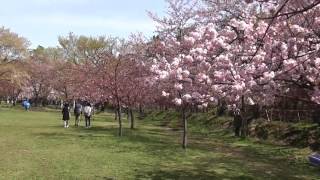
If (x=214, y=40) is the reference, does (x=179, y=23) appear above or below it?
above

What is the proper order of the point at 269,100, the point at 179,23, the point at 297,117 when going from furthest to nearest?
the point at 297,117 → the point at 179,23 → the point at 269,100

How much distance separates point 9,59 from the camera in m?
79.2

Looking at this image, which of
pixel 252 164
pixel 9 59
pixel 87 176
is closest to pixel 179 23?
pixel 252 164

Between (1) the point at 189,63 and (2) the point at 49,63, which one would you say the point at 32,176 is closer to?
(1) the point at 189,63

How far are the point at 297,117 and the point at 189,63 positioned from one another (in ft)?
73.7

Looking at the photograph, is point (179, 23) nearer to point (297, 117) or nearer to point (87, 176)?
point (297, 117)

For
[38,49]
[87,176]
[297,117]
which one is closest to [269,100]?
[87,176]

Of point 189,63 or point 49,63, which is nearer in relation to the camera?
point 189,63

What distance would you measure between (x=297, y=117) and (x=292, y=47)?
23861 mm

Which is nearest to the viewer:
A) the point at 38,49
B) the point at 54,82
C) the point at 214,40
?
the point at 214,40

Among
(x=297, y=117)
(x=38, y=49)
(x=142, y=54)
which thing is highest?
(x=38, y=49)

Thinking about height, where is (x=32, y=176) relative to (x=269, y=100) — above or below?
below

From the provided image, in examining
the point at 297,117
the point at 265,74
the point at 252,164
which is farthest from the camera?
the point at 297,117

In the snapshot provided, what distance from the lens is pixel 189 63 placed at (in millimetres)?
16156
